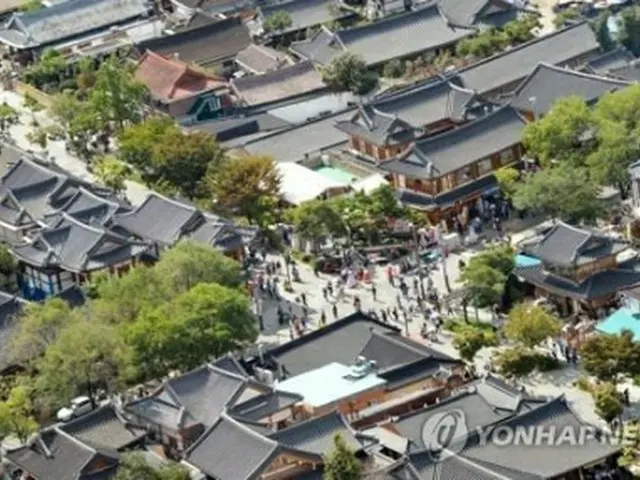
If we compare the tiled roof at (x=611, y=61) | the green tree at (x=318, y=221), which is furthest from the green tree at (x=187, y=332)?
the tiled roof at (x=611, y=61)

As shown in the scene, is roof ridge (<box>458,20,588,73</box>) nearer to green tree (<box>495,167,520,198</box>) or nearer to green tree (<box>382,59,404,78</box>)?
green tree (<box>382,59,404,78</box>)

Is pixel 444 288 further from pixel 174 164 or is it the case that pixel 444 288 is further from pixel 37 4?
pixel 37 4

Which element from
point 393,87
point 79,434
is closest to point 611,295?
point 79,434

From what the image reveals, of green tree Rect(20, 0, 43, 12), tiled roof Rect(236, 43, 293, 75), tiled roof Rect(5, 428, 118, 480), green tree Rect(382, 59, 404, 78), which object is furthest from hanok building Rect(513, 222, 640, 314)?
green tree Rect(20, 0, 43, 12)

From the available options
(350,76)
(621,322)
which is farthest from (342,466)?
(350,76)

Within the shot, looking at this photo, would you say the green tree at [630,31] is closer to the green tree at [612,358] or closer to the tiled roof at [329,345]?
the tiled roof at [329,345]
